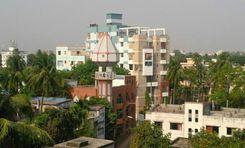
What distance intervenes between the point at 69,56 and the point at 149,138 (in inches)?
2575

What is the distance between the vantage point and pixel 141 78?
71.2 metres

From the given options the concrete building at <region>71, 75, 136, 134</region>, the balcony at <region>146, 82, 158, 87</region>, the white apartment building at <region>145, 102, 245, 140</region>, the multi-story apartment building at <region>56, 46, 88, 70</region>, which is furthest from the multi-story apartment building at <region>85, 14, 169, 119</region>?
the white apartment building at <region>145, 102, 245, 140</region>

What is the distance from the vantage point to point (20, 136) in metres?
16.8

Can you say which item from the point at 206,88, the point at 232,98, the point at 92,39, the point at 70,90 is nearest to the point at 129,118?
the point at 70,90

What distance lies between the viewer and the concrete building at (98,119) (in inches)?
1705

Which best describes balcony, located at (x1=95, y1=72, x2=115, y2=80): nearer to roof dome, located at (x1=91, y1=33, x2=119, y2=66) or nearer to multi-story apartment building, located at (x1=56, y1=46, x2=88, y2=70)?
roof dome, located at (x1=91, y1=33, x2=119, y2=66)

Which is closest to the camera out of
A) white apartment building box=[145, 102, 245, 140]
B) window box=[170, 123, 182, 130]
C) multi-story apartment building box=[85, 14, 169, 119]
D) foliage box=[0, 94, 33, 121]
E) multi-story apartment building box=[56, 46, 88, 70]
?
foliage box=[0, 94, 33, 121]

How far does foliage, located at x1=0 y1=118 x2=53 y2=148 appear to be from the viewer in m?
16.2

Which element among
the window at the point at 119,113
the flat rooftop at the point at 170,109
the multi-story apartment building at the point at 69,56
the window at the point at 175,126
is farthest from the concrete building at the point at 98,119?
the multi-story apartment building at the point at 69,56

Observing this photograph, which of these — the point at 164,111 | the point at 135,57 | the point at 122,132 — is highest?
the point at 135,57

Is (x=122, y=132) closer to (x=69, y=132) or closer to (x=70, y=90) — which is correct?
(x=70, y=90)

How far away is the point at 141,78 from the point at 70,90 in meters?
18.0

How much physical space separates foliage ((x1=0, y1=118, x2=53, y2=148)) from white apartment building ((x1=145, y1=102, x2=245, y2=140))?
2665 cm

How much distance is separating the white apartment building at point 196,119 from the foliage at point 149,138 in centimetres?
1076
